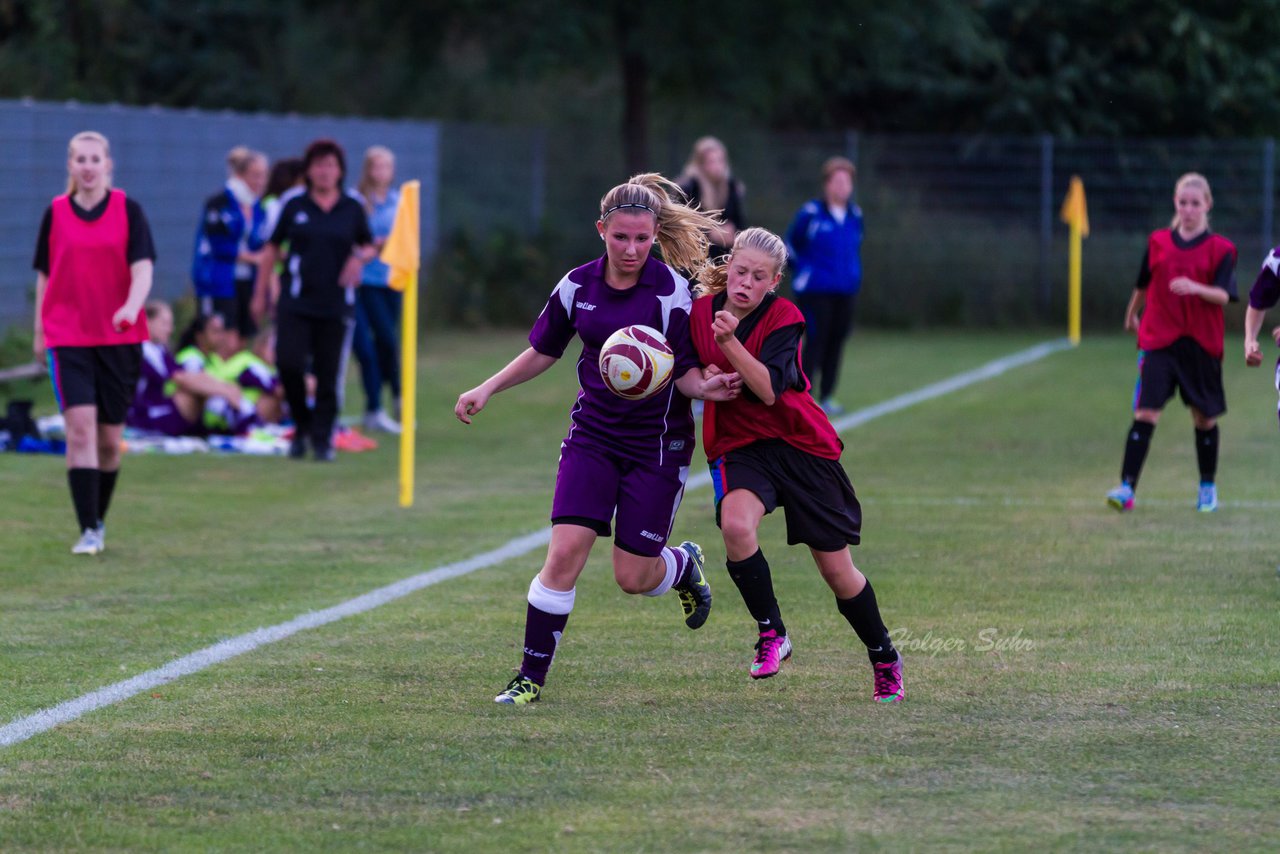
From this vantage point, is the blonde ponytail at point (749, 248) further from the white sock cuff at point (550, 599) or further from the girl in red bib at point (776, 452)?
the white sock cuff at point (550, 599)

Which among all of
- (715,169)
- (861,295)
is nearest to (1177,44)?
(861,295)

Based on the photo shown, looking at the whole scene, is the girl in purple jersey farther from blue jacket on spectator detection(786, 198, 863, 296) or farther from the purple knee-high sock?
blue jacket on spectator detection(786, 198, 863, 296)

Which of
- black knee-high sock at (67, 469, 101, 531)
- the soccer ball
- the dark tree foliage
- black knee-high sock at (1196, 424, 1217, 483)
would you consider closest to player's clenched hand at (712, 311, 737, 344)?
the soccer ball

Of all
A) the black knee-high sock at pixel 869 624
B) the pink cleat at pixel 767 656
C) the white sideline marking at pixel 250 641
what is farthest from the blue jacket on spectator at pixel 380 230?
the black knee-high sock at pixel 869 624

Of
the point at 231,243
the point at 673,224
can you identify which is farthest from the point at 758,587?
the point at 231,243

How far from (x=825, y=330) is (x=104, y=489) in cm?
817

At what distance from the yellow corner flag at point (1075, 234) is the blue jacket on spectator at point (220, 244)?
42.5 feet

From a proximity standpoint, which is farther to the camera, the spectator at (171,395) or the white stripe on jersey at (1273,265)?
the spectator at (171,395)

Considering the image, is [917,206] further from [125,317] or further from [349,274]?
[125,317]

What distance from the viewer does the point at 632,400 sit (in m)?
6.52

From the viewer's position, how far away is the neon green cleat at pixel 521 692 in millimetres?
6445

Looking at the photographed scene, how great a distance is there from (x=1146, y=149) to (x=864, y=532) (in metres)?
19.8

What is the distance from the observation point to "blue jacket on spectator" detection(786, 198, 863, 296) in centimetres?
1667

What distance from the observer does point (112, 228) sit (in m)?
9.59
